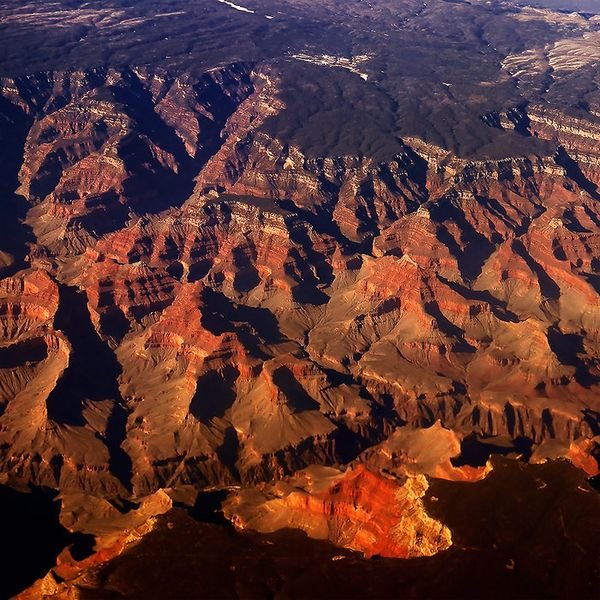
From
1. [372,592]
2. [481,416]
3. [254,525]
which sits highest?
[372,592]

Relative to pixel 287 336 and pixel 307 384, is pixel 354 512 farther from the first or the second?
pixel 287 336

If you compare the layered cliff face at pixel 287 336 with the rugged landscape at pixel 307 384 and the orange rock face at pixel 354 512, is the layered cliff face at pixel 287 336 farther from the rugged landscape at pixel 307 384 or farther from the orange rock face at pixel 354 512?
the orange rock face at pixel 354 512

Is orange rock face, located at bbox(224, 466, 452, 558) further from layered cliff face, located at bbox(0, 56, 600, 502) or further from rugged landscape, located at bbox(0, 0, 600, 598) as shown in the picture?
layered cliff face, located at bbox(0, 56, 600, 502)

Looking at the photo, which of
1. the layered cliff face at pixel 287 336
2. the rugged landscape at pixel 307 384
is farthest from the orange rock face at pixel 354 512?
the layered cliff face at pixel 287 336

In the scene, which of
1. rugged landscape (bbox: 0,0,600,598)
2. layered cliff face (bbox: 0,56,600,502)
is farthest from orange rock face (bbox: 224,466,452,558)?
layered cliff face (bbox: 0,56,600,502)

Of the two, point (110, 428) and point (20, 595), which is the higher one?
point (20, 595)

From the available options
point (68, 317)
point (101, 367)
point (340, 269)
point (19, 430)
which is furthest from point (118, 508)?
point (340, 269)

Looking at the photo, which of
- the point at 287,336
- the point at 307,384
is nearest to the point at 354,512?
the point at 307,384

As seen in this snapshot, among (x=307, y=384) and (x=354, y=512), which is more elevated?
(x=354, y=512)

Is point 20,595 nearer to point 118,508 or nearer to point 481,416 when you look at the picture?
point 118,508

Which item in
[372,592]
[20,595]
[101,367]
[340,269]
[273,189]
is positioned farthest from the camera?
[273,189]

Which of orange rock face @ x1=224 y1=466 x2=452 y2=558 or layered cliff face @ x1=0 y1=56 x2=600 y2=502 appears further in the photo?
layered cliff face @ x1=0 y1=56 x2=600 y2=502
